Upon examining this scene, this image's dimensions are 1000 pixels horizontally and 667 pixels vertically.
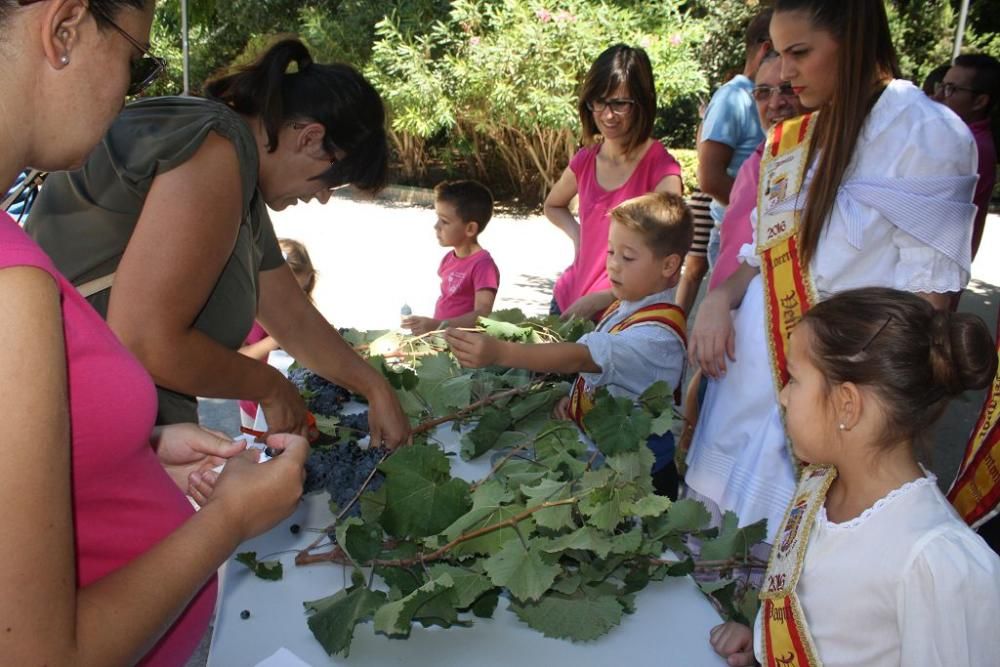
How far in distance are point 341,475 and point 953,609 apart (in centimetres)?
103

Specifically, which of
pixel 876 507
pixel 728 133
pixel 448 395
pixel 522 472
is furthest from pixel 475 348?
pixel 728 133

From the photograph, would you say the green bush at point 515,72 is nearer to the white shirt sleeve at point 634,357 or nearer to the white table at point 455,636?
the white shirt sleeve at point 634,357

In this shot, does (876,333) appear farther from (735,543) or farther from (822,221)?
(822,221)

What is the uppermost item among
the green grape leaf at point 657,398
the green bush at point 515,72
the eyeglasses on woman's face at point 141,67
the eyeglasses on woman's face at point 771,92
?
the eyeglasses on woman's face at point 141,67

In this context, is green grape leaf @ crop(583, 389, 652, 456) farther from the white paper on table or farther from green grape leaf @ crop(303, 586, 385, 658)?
the white paper on table

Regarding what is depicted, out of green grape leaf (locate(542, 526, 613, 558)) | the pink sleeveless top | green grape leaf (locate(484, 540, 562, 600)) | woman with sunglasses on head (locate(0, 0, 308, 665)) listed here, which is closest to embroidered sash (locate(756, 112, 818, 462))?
green grape leaf (locate(542, 526, 613, 558))

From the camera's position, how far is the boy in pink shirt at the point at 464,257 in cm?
372

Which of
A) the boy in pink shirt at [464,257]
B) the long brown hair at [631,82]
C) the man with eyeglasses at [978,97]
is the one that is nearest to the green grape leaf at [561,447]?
the boy in pink shirt at [464,257]

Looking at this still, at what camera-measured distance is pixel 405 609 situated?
46.6 inches

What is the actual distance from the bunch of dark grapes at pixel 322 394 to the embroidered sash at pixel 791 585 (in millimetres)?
1164

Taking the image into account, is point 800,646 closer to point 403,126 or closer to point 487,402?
point 487,402

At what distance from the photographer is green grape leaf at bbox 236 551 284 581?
1.39 meters

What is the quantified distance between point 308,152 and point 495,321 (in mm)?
874

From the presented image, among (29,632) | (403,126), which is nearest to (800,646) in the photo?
(29,632)
